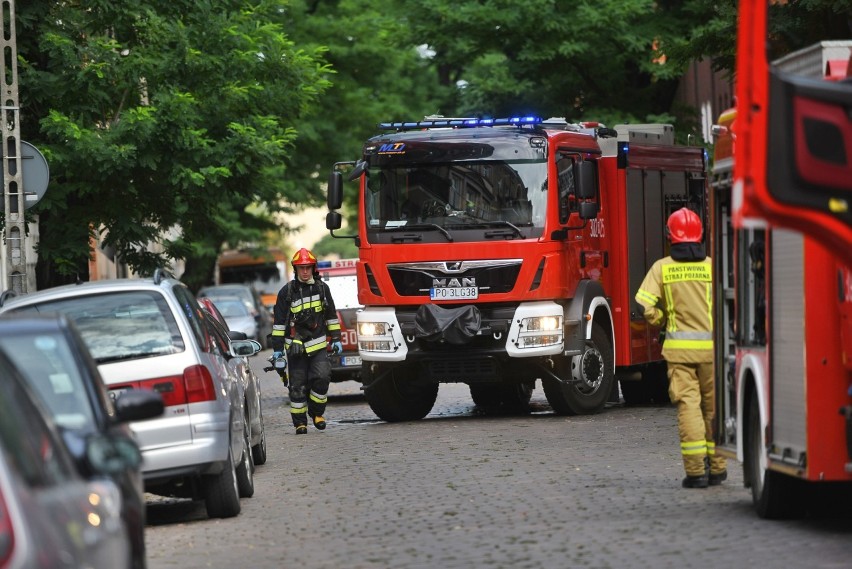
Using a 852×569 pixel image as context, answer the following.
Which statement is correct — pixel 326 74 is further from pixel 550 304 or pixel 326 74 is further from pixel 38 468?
pixel 38 468

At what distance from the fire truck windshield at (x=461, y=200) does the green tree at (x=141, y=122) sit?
4.78 metres

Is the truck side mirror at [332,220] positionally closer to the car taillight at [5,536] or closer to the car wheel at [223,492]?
the car wheel at [223,492]

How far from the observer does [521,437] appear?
17.3 m

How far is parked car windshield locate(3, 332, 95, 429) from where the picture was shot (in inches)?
308

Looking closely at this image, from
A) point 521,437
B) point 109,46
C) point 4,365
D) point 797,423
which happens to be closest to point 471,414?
point 521,437

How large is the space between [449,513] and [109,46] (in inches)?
507

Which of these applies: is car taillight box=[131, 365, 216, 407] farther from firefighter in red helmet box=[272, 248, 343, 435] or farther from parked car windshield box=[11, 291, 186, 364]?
firefighter in red helmet box=[272, 248, 343, 435]

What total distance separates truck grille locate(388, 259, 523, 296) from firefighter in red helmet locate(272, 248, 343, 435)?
3.11 ft

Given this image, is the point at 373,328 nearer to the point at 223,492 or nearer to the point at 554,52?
the point at 223,492

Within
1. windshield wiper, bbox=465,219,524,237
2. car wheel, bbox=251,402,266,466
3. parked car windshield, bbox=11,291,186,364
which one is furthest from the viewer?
windshield wiper, bbox=465,219,524,237

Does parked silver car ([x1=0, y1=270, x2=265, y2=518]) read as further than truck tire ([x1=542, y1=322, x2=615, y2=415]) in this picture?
No

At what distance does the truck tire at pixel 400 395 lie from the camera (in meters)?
20.2

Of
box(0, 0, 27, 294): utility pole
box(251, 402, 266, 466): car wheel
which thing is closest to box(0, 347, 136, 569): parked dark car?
box(251, 402, 266, 466): car wheel

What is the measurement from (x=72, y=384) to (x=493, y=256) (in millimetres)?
11378
